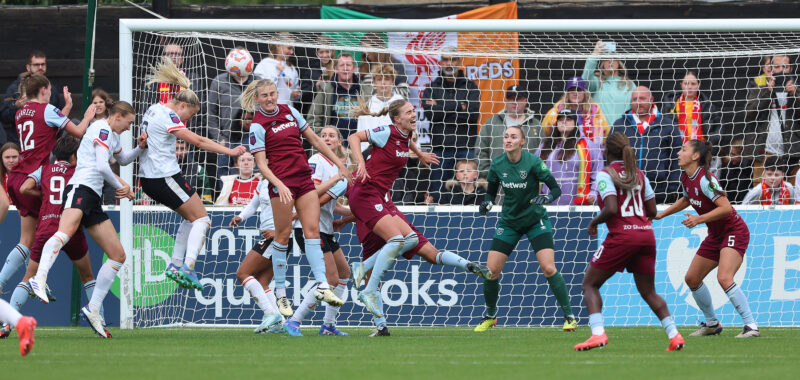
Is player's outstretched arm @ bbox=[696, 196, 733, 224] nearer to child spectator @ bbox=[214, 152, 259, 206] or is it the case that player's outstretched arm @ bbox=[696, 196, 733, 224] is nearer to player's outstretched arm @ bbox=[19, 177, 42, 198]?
child spectator @ bbox=[214, 152, 259, 206]

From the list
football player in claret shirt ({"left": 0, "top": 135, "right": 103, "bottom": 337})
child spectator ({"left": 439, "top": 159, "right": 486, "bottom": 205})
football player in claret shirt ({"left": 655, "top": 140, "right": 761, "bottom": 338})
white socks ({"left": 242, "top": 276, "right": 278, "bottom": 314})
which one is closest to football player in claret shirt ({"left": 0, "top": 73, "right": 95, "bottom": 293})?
football player in claret shirt ({"left": 0, "top": 135, "right": 103, "bottom": 337})

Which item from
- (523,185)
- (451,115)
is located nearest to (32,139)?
(523,185)

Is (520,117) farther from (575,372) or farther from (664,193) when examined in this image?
(575,372)

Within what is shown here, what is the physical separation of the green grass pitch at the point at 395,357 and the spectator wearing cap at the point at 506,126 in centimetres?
356

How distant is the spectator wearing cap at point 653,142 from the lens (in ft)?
→ 42.9

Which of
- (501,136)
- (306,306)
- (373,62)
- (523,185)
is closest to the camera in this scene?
(306,306)

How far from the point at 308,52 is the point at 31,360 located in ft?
28.2

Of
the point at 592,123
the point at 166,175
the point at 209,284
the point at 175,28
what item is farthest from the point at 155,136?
the point at 592,123

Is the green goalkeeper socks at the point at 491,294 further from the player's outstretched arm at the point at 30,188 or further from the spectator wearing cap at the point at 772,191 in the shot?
the player's outstretched arm at the point at 30,188

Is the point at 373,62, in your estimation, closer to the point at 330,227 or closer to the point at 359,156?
the point at 330,227

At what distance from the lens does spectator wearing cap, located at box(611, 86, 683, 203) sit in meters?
13.1

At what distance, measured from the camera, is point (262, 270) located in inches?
426

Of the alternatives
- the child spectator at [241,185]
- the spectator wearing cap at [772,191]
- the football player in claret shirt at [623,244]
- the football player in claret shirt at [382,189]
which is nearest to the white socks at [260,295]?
the football player in claret shirt at [382,189]

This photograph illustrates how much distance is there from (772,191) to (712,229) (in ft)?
10.8
